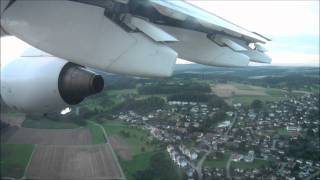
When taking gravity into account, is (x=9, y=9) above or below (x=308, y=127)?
above

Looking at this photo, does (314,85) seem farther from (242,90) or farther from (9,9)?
(9,9)

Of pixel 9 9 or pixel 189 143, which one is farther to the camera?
pixel 189 143

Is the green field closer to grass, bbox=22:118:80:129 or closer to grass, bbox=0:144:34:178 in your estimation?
grass, bbox=22:118:80:129

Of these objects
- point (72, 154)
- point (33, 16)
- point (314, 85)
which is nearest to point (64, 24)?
point (33, 16)

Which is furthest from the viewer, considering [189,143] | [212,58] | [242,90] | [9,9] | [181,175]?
[242,90]

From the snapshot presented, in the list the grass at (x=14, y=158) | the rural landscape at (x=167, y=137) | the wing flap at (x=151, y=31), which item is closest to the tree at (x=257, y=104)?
the rural landscape at (x=167, y=137)

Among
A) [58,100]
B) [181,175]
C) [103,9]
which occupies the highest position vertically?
[103,9]

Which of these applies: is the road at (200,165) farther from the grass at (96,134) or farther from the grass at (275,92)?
the grass at (275,92)
